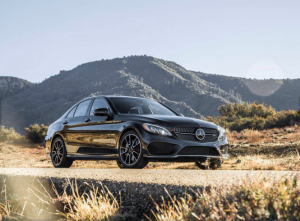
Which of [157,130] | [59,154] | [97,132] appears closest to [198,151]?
[157,130]

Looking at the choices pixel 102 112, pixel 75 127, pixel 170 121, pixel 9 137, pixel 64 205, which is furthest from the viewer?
pixel 9 137

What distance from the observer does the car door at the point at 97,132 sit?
346 inches

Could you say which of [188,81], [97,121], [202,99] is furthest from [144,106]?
[188,81]

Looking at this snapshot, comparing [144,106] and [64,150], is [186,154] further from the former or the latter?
[64,150]

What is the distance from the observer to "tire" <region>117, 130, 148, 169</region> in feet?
26.2

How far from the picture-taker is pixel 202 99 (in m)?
105

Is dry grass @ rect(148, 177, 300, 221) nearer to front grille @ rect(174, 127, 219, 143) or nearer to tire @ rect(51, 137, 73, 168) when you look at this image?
front grille @ rect(174, 127, 219, 143)

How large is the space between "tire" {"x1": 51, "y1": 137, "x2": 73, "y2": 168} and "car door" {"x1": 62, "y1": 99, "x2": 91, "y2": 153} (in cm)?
25

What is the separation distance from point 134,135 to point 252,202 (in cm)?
446

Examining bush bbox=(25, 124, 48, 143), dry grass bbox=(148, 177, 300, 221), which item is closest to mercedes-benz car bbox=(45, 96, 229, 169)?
dry grass bbox=(148, 177, 300, 221)

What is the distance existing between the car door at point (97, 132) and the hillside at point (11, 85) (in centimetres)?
13223

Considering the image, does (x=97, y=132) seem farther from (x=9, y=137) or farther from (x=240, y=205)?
(x=9, y=137)

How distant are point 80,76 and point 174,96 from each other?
4387 centimetres

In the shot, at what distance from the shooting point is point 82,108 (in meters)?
10.2
